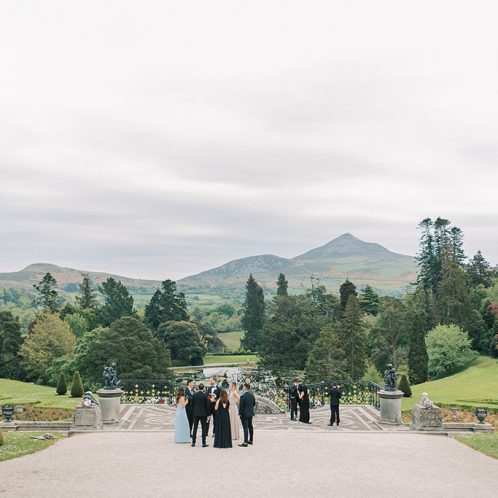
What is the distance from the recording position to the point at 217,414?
1845 centimetres

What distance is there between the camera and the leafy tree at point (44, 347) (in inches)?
2749

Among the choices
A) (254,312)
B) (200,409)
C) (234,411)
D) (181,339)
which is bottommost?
(234,411)

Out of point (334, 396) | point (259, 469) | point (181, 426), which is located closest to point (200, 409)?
point (181, 426)

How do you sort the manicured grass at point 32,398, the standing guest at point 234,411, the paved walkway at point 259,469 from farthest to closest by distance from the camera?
the manicured grass at point 32,398, the standing guest at point 234,411, the paved walkway at point 259,469

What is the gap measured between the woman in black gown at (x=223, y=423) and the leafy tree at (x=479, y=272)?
277 feet

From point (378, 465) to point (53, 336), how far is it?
203 feet

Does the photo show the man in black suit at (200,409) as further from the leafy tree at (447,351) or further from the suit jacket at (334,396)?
the leafy tree at (447,351)

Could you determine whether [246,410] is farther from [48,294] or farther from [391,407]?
[48,294]

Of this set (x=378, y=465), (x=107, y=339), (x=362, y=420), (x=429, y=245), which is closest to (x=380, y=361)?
(x=429, y=245)

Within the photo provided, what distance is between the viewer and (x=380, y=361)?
79062 mm

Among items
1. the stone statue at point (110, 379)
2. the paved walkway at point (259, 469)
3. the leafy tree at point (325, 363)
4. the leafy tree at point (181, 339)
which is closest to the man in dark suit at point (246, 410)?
the paved walkway at point (259, 469)

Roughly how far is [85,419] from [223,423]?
686 centimetres

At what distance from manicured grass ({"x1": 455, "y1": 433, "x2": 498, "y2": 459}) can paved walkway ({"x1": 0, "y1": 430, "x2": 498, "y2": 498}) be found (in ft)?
1.27

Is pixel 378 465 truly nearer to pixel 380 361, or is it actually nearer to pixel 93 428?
pixel 93 428
